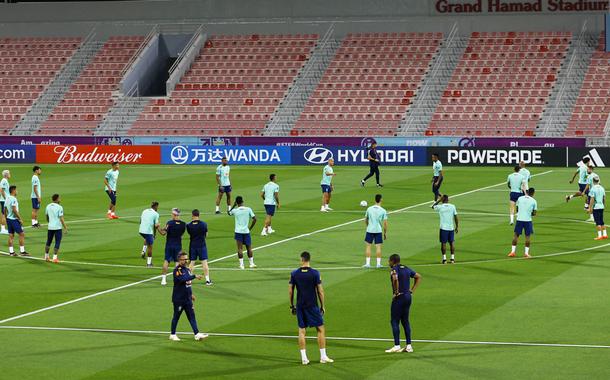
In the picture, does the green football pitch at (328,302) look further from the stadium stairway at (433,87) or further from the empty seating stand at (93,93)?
the empty seating stand at (93,93)

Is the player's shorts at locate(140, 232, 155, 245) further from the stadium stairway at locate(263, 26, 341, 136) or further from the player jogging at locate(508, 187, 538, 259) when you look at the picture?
the stadium stairway at locate(263, 26, 341, 136)

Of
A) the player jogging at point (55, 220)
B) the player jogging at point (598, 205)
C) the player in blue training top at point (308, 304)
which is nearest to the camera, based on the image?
the player in blue training top at point (308, 304)

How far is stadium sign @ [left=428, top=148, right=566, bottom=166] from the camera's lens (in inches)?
2532

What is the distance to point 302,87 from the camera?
258 feet

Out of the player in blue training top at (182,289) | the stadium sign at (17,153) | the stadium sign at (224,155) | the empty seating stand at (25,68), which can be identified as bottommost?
the player in blue training top at (182,289)

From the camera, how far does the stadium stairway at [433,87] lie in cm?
7256

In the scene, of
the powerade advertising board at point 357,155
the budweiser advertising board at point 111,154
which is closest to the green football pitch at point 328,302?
the powerade advertising board at point 357,155

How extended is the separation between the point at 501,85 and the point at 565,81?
396 cm

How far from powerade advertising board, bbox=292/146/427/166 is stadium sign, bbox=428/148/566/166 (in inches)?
38.6

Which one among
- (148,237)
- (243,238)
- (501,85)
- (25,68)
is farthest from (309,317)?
(25,68)

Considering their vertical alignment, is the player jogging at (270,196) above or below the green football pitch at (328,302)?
above

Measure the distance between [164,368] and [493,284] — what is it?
1092 centimetres

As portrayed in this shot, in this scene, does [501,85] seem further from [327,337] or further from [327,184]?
[327,337]

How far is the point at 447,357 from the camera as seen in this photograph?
21391 millimetres
